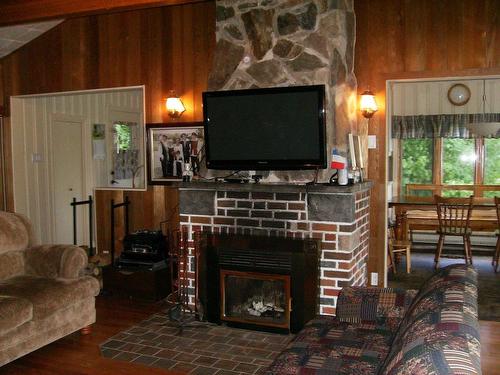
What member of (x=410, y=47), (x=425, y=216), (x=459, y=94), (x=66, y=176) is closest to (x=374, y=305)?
(x=410, y=47)

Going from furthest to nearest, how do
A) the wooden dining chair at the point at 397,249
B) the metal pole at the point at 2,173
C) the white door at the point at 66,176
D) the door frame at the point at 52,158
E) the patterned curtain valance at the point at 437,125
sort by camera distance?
1. the patterned curtain valance at the point at 437,125
2. the white door at the point at 66,176
3. the door frame at the point at 52,158
4. the metal pole at the point at 2,173
5. the wooden dining chair at the point at 397,249

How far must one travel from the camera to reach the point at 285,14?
12.8 ft

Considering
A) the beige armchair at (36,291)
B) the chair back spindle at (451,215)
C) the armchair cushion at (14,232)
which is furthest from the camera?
the chair back spindle at (451,215)

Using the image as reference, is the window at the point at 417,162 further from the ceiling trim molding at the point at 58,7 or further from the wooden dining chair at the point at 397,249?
the ceiling trim molding at the point at 58,7

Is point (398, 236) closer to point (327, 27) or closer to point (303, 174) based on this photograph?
point (303, 174)

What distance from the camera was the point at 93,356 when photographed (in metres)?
3.41

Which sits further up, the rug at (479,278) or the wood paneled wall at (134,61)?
the wood paneled wall at (134,61)

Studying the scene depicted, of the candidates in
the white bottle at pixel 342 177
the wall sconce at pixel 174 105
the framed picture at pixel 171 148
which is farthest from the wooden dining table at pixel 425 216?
the wall sconce at pixel 174 105

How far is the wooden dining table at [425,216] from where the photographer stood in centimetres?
589

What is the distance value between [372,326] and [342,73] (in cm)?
212

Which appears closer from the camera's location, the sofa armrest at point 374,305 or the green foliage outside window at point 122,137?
the sofa armrest at point 374,305

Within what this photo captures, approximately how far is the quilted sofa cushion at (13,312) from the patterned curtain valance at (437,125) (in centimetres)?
631

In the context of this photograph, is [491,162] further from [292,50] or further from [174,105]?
[174,105]

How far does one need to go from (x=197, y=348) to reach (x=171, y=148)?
7.15 ft
